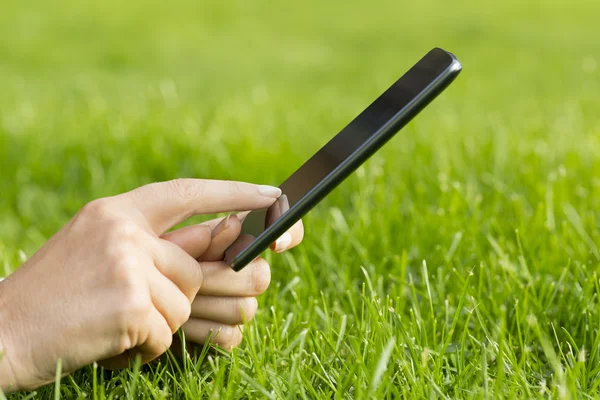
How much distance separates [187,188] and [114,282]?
0.74 ft

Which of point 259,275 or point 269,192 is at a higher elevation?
point 269,192

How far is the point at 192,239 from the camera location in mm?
1313

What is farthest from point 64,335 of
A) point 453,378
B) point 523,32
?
point 523,32

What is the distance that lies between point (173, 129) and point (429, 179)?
4.62 ft

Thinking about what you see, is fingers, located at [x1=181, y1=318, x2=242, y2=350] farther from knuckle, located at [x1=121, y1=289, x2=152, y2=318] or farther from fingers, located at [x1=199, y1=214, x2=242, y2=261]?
knuckle, located at [x1=121, y1=289, x2=152, y2=318]

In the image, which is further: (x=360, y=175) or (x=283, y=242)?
(x=360, y=175)

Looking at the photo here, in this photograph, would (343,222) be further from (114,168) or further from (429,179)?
(114,168)

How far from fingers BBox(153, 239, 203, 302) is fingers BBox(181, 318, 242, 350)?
14 cm

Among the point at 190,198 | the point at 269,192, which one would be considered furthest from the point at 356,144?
the point at 190,198

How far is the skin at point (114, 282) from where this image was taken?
1.14 metres

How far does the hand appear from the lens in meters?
1.32

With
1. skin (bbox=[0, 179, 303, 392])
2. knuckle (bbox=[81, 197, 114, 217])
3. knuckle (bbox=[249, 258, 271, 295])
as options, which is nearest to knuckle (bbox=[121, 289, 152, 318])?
skin (bbox=[0, 179, 303, 392])

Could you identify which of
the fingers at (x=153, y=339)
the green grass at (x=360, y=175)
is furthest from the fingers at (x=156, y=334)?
the green grass at (x=360, y=175)

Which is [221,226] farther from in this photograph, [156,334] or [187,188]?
[156,334]
